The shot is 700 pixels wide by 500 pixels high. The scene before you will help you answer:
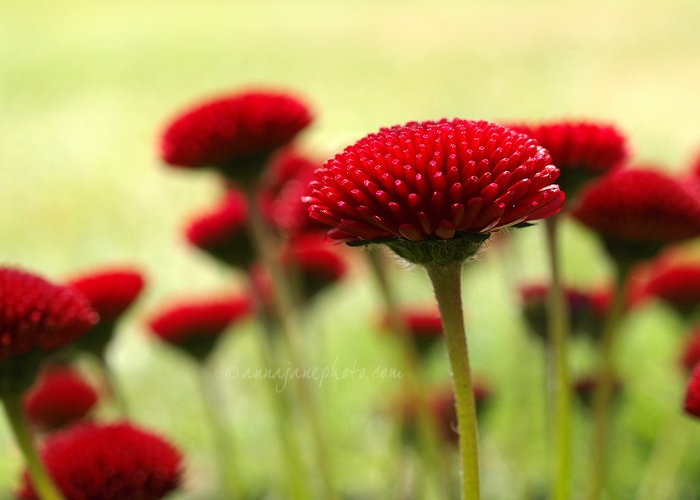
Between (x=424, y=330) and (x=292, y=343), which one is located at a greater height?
(x=292, y=343)

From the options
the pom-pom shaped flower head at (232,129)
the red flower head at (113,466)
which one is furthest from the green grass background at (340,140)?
the red flower head at (113,466)

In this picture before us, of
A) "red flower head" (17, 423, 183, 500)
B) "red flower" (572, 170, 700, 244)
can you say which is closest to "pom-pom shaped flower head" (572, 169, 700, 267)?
"red flower" (572, 170, 700, 244)

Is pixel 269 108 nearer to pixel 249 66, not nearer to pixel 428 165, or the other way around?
pixel 428 165

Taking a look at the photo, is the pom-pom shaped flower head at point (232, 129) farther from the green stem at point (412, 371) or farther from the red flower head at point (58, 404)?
the red flower head at point (58, 404)

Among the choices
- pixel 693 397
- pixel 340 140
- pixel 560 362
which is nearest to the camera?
pixel 693 397

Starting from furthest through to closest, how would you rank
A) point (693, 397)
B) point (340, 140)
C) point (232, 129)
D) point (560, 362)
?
point (340, 140) → point (232, 129) → point (560, 362) → point (693, 397)

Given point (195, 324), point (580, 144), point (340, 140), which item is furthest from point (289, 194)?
point (340, 140)

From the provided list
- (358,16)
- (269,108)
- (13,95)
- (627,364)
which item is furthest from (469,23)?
(269,108)

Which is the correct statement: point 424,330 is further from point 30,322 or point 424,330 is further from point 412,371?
point 30,322
